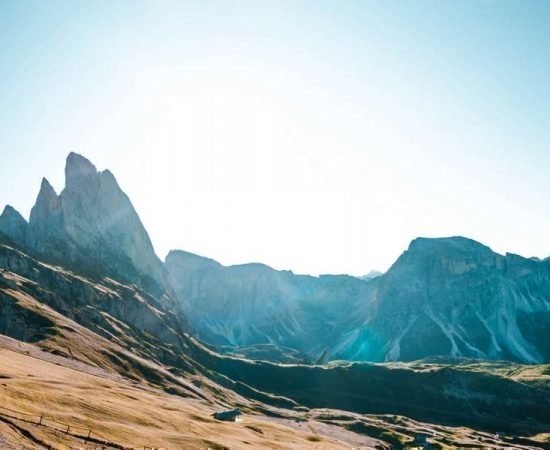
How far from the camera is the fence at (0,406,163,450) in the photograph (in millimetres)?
69562

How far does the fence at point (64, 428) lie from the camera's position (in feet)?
228

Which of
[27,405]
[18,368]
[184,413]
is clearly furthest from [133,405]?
[27,405]

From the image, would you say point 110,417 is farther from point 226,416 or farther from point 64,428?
point 226,416

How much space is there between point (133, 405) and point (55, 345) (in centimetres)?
8979

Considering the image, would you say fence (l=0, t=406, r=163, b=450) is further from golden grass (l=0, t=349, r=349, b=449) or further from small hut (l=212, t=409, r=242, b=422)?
small hut (l=212, t=409, r=242, b=422)

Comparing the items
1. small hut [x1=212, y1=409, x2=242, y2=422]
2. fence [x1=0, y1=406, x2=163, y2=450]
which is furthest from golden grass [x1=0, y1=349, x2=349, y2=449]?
small hut [x1=212, y1=409, x2=242, y2=422]

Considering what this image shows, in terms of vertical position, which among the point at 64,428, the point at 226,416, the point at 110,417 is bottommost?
the point at 226,416

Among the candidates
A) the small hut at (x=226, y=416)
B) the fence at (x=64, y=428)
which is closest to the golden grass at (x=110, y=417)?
the fence at (x=64, y=428)

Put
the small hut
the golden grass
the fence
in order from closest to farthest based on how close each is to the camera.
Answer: the fence
the golden grass
the small hut

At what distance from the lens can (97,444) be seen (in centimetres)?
7250

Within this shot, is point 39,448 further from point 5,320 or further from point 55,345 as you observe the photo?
point 5,320

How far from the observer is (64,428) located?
73.1 metres

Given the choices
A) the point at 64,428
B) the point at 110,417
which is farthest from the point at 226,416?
the point at 64,428

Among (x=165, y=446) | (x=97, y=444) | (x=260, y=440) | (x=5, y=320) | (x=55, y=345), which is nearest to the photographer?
(x=97, y=444)
